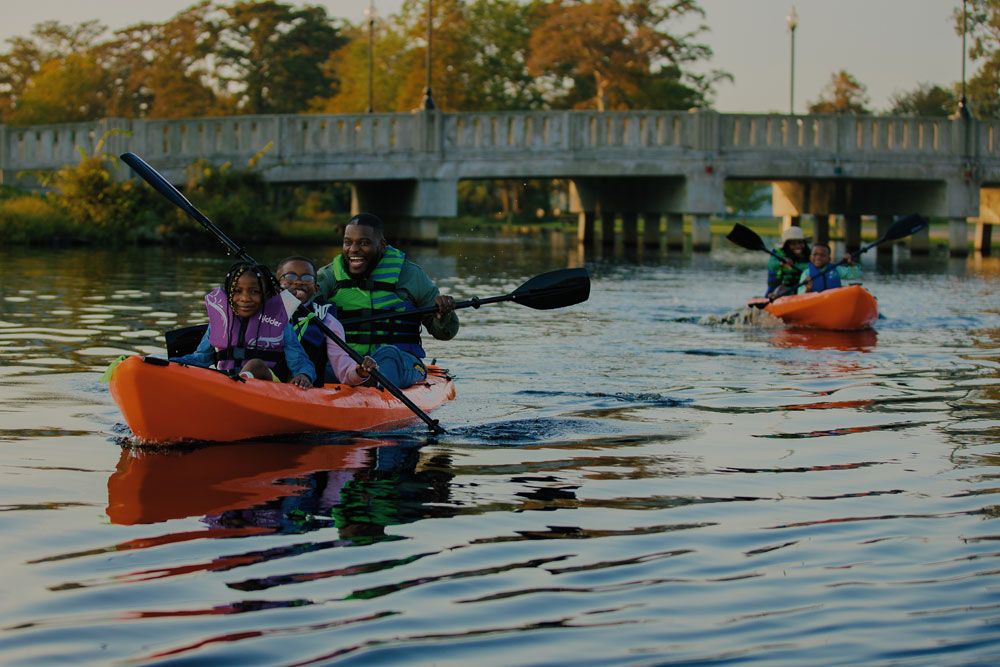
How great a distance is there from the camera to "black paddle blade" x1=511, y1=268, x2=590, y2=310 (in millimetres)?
10133

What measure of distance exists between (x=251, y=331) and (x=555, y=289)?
2.70 metres

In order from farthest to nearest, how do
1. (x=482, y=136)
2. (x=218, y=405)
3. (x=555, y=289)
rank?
(x=482, y=136)
(x=555, y=289)
(x=218, y=405)

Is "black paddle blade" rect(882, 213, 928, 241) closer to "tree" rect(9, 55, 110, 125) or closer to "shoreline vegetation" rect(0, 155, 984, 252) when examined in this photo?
"shoreline vegetation" rect(0, 155, 984, 252)

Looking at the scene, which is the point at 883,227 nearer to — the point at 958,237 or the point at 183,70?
the point at 958,237

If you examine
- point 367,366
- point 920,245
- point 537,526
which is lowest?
point 537,526

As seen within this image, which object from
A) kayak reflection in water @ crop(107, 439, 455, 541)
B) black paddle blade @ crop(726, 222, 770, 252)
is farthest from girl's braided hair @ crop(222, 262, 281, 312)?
black paddle blade @ crop(726, 222, 770, 252)

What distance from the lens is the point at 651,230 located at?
4275cm

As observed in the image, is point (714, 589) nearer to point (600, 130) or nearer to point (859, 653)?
point (859, 653)

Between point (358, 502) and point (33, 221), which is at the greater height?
point (33, 221)

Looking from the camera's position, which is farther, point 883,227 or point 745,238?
point 883,227

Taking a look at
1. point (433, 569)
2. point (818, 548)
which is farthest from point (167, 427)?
point (818, 548)

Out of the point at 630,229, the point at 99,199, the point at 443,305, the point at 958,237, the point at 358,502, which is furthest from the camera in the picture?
the point at 630,229

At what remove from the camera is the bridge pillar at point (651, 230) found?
42438 millimetres

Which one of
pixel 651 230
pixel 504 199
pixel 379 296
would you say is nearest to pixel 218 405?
pixel 379 296
